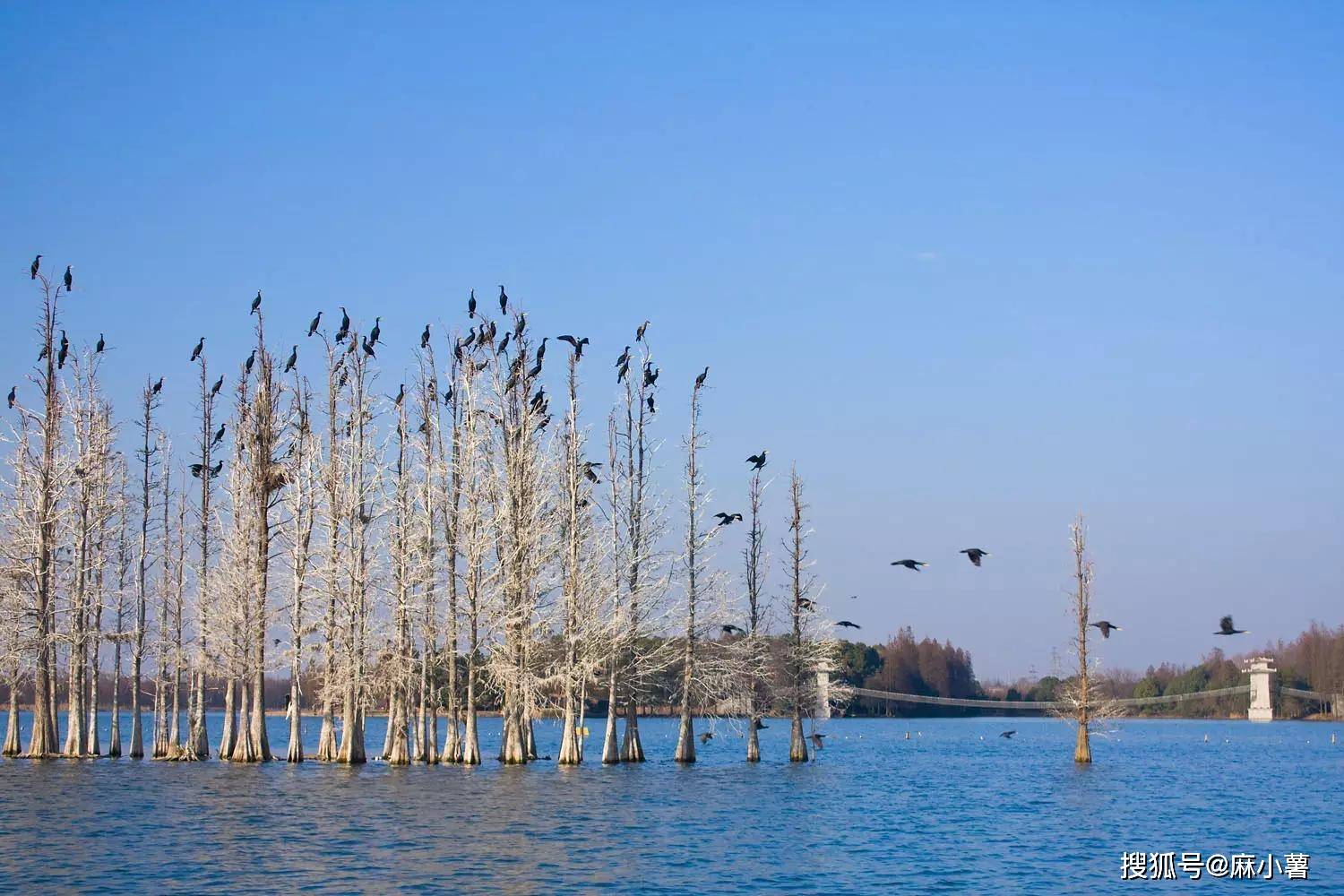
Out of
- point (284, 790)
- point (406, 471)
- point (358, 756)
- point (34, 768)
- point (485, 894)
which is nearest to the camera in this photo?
point (485, 894)

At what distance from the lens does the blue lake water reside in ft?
87.3

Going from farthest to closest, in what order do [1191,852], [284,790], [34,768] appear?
[34,768], [284,790], [1191,852]

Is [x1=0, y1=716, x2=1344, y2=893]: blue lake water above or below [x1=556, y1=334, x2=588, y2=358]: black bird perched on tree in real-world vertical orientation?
below

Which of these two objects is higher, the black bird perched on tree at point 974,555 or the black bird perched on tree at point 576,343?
the black bird perched on tree at point 576,343

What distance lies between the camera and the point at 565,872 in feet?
88.5

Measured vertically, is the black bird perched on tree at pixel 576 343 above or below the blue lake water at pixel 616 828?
above

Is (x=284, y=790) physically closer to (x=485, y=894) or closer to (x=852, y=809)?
(x=852, y=809)

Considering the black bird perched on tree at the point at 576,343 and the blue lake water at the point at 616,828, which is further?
the black bird perched on tree at the point at 576,343

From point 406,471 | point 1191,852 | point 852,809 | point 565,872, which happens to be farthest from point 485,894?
point 406,471

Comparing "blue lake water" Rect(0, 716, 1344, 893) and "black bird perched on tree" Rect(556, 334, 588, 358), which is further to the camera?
"black bird perched on tree" Rect(556, 334, 588, 358)

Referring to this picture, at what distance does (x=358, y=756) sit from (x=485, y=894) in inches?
1237

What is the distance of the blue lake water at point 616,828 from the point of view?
26.6m

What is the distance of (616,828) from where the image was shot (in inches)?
1352

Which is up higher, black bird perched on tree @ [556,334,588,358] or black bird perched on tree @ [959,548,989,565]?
black bird perched on tree @ [556,334,588,358]
